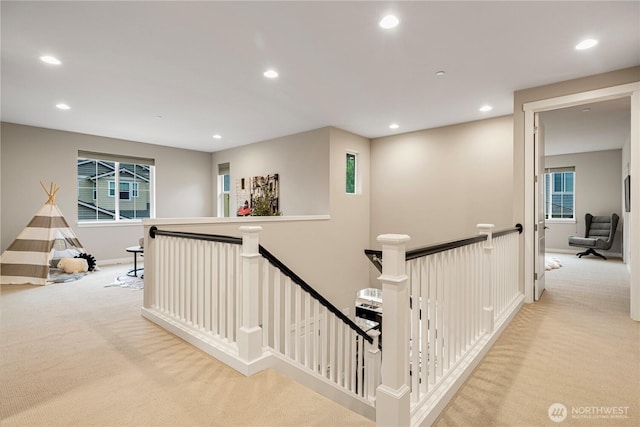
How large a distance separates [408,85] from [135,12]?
2805 millimetres

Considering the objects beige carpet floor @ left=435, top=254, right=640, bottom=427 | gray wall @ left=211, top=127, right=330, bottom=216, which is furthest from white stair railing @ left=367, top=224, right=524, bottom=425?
gray wall @ left=211, top=127, right=330, bottom=216

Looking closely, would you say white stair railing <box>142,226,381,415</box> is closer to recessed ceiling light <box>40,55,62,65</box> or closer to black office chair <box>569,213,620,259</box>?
recessed ceiling light <box>40,55,62,65</box>

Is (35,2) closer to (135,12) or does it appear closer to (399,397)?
(135,12)

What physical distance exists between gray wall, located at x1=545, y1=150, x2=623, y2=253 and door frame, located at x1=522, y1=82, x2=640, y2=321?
5802mm

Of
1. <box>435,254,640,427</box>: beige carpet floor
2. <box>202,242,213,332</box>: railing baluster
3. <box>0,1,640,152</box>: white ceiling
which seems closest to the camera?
<box>435,254,640,427</box>: beige carpet floor

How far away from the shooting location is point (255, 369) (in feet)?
7.09

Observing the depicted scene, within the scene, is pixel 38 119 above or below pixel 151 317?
above

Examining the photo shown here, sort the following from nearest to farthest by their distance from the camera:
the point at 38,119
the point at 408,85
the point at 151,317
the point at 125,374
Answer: the point at 125,374
the point at 151,317
the point at 408,85
the point at 38,119

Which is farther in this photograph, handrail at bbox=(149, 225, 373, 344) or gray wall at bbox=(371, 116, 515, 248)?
gray wall at bbox=(371, 116, 515, 248)

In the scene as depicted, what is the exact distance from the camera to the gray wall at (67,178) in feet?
17.6

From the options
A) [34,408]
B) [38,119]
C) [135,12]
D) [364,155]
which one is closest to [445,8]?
[135,12]

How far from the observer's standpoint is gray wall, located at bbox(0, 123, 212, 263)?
538 cm

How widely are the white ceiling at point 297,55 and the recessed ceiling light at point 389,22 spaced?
5cm

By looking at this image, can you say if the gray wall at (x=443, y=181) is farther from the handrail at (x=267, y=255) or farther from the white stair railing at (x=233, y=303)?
the handrail at (x=267, y=255)
